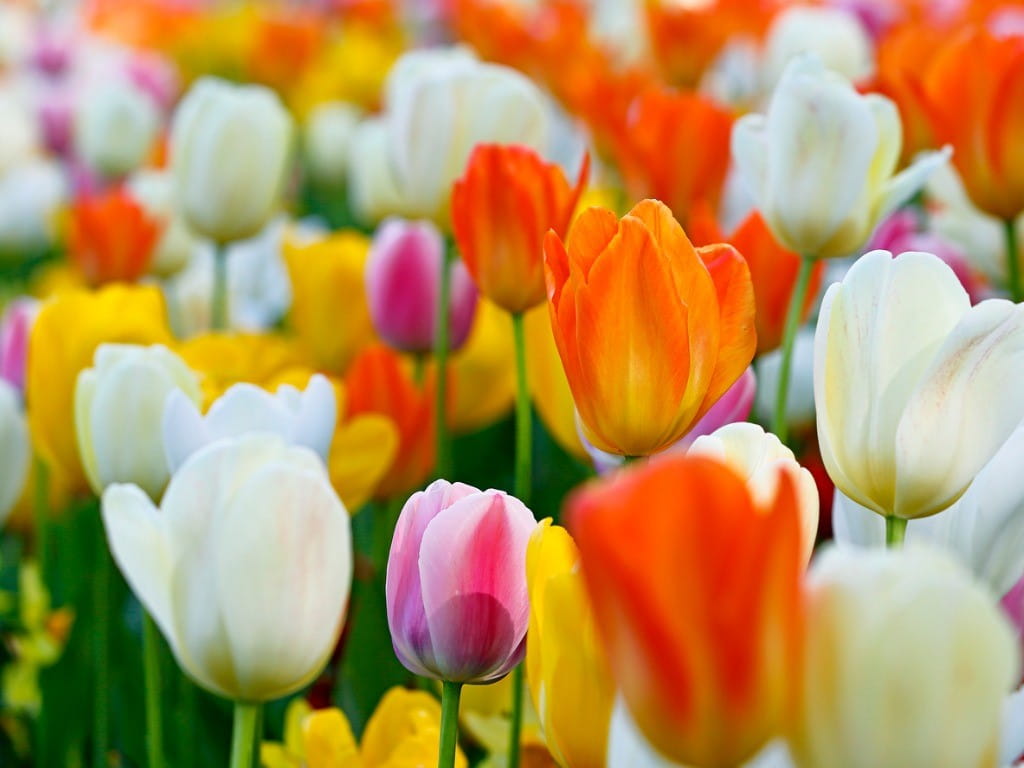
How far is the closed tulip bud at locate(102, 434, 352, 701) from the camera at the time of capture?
521 millimetres

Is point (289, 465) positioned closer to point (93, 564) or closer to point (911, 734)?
point (911, 734)

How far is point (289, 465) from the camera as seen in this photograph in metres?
0.52

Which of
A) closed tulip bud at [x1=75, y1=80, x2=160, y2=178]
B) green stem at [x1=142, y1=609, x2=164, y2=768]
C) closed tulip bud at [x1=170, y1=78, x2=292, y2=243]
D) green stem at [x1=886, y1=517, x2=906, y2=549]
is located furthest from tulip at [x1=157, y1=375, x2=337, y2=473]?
closed tulip bud at [x1=75, y1=80, x2=160, y2=178]

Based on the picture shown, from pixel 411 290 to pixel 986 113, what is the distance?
1.43ft

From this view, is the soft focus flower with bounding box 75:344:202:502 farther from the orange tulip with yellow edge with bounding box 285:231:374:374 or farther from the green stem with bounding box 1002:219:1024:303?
the green stem with bounding box 1002:219:1024:303

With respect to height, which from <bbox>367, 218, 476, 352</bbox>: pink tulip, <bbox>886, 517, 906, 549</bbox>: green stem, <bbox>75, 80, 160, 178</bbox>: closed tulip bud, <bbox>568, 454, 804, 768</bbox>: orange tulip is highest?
<bbox>568, 454, 804, 768</bbox>: orange tulip

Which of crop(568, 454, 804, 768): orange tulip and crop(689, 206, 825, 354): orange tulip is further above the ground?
crop(568, 454, 804, 768): orange tulip

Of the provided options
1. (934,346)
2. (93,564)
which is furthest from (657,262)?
(93,564)

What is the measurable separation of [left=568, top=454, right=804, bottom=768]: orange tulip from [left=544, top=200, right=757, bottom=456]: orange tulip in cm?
21

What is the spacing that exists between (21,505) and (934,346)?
2.89ft

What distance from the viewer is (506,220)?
821 mm

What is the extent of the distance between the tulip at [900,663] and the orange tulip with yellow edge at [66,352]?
64 centimetres

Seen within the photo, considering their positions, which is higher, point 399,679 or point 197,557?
point 197,557

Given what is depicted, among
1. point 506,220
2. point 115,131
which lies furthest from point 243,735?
point 115,131
